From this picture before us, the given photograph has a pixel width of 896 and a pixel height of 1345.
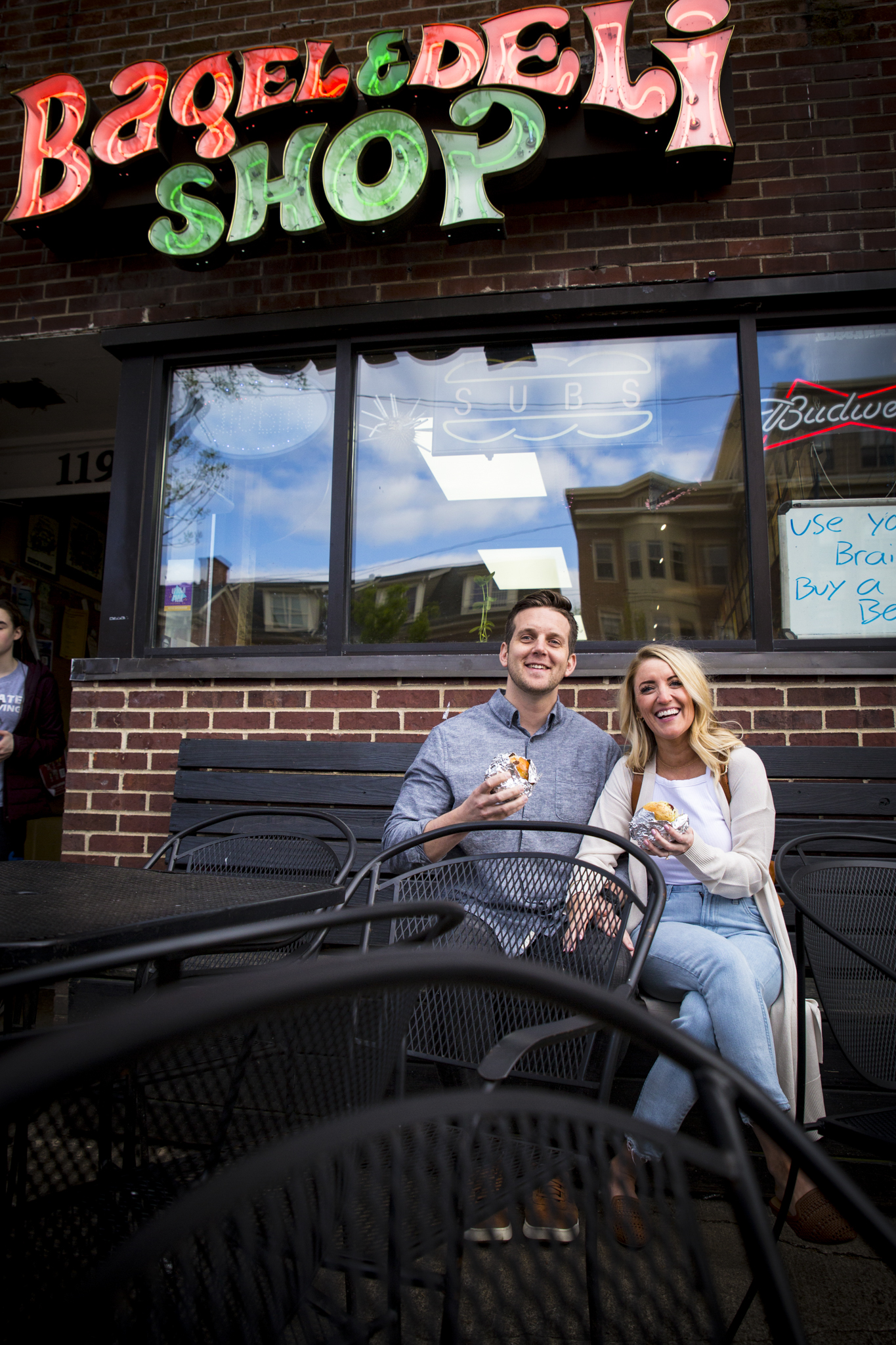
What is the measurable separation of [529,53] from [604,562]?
2.21 m

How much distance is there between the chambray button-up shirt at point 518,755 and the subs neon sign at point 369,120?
2.19 metres

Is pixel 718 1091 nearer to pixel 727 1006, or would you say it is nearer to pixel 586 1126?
pixel 586 1126

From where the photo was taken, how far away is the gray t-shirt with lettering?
147 inches

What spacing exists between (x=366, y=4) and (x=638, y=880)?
4475mm

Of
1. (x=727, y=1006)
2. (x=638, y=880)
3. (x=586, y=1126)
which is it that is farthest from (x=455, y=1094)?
(x=638, y=880)

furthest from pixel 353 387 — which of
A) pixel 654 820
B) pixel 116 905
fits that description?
pixel 116 905

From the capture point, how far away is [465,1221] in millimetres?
513

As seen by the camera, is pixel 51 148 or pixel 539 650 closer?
pixel 539 650

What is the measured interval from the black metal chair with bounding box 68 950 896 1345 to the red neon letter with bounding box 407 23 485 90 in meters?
4.01

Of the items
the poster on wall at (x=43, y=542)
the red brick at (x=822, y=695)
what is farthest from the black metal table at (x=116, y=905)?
the poster on wall at (x=43, y=542)

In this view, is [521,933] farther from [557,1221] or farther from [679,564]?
[679,564]

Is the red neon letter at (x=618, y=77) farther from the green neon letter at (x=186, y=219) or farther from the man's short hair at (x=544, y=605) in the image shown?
the man's short hair at (x=544, y=605)

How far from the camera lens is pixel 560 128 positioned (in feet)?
11.4

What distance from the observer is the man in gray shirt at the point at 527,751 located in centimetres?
227
